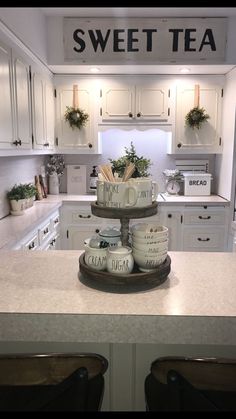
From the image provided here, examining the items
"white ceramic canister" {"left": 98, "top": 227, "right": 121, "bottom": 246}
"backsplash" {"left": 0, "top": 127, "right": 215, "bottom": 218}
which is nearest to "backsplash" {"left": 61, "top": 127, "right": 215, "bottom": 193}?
"backsplash" {"left": 0, "top": 127, "right": 215, "bottom": 218}

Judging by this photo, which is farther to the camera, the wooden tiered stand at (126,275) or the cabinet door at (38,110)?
the cabinet door at (38,110)

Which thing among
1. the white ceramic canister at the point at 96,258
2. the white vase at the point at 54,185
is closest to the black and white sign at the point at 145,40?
the white vase at the point at 54,185

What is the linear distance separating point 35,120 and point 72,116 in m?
0.77

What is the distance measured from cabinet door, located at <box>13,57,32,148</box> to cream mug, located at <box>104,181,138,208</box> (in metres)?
1.64

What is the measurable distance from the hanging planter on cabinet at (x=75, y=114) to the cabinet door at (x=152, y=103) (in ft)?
1.95

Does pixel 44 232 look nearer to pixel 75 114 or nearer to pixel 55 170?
pixel 55 170

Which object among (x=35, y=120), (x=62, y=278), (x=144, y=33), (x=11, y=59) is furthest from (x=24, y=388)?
(x=144, y=33)

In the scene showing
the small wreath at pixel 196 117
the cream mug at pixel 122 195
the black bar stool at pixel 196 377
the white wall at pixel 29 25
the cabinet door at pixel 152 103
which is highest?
the white wall at pixel 29 25

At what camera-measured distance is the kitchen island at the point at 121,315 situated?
0.89 m

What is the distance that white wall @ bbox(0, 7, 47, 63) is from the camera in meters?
2.24

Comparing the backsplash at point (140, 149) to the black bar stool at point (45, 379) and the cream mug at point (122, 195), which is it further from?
the black bar stool at point (45, 379)

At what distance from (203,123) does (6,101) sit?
2248 millimetres

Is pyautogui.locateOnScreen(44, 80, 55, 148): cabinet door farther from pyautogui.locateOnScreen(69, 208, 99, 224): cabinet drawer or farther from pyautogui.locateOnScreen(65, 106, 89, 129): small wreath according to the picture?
pyautogui.locateOnScreen(69, 208, 99, 224): cabinet drawer

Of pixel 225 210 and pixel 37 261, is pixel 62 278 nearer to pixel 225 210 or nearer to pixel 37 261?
pixel 37 261
